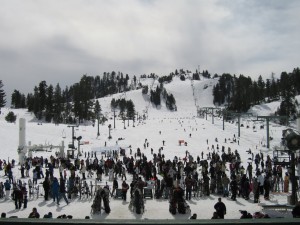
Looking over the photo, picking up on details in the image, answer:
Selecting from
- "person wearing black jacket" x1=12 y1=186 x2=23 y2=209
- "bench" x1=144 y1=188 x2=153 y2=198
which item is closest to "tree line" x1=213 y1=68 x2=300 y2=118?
"bench" x1=144 y1=188 x2=153 y2=198

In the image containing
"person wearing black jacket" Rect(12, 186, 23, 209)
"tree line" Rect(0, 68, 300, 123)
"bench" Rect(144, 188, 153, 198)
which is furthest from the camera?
"tree line" Rect(0, 68, 300, 123)

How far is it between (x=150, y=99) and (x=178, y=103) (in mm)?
17927

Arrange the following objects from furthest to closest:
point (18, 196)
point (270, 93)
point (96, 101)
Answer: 1. point (270, 93)
2. point (96, 101)
3. point (18, 196)

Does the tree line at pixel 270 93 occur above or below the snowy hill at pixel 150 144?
above

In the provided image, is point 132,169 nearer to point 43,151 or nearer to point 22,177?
point 22,177

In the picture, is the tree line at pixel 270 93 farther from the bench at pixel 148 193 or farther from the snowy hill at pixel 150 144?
the bench at pixel 148 193

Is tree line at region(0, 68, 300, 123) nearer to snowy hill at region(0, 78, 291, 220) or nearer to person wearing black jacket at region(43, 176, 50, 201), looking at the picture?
snowy hill at region(0, 78, 291, 220)

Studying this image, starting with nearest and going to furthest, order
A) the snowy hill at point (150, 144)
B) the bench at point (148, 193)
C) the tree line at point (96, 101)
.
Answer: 1. the snowy hill at point (150, 144)
2. the bench at point (148, 193)
3. the tree line at point (96, 101)

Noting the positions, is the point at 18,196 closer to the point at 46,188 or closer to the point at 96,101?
the point at 46,188

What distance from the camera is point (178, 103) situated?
197 m

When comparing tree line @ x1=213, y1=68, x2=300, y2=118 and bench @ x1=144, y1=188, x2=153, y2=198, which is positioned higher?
tree line @ x1=213, y1=68, x2=300, y2=118

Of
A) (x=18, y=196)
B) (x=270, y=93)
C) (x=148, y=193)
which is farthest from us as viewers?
(x=270, y=93)

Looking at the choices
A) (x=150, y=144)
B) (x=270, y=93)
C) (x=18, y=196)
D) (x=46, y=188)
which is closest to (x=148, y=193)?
(x=46, y=188)

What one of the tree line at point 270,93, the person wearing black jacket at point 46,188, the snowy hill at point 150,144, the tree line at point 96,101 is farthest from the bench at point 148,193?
the tree line at point 270,93
